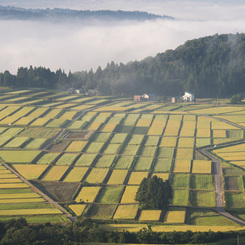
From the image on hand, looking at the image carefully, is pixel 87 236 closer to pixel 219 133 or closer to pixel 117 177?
pixel 117 177

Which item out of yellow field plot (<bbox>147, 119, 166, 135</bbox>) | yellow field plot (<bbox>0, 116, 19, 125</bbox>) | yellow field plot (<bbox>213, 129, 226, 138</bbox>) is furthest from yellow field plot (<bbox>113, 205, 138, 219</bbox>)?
yellow field plot (<bbox>0, 116, 19, 125</bbox>)

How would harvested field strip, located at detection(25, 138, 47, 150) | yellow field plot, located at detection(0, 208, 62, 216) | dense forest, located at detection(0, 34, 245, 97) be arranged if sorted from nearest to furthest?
yellow field plot, located at detection(0, 208, 62, 216), harvested field strip, located at detection(25, 138, 47, 150), dense forest, located at detection(0, 34, 245, 97)

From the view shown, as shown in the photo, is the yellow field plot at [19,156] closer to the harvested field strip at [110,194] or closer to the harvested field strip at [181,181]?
the harvested field strip at [110,194]

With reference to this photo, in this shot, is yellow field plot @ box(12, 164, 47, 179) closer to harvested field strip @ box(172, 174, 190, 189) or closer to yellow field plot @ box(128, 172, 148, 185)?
yellow field plot @ box(128, 172, 148, 185)

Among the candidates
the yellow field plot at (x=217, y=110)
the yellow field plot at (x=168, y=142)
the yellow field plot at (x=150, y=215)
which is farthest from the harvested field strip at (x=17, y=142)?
the yellow field plot at (x=217, y=110)

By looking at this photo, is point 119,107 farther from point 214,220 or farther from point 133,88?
point 214,220
